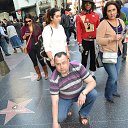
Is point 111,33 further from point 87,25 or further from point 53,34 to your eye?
point 87,25

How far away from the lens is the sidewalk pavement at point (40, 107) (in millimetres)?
3596

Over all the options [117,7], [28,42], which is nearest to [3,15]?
[28,42]

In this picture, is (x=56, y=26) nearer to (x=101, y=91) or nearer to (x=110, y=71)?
(x=110, y=71)

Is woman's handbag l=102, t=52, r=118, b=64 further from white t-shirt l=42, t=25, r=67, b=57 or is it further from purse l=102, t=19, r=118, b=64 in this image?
white t-shirt l=42, t=25, r=67, b=57

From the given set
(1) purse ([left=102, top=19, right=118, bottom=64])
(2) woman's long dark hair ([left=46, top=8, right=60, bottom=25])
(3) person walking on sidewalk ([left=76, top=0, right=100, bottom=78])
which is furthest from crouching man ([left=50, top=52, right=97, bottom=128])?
(3) person walking on sidewalk ([left=76, top=0, right=100, bottom=78])

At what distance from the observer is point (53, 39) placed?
12.9 feet

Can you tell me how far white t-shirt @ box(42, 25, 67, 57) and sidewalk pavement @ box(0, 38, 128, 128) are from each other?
1.07 metres

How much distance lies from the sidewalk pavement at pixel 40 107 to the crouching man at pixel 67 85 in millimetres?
603

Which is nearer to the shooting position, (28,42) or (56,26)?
(56,26)

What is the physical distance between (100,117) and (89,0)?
2.17 metres

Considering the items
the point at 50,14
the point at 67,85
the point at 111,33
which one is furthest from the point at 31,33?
the point at 67,85

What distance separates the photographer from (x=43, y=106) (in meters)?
4.29

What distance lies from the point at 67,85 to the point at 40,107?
1547mm

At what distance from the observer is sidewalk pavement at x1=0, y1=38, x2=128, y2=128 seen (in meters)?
3.60
